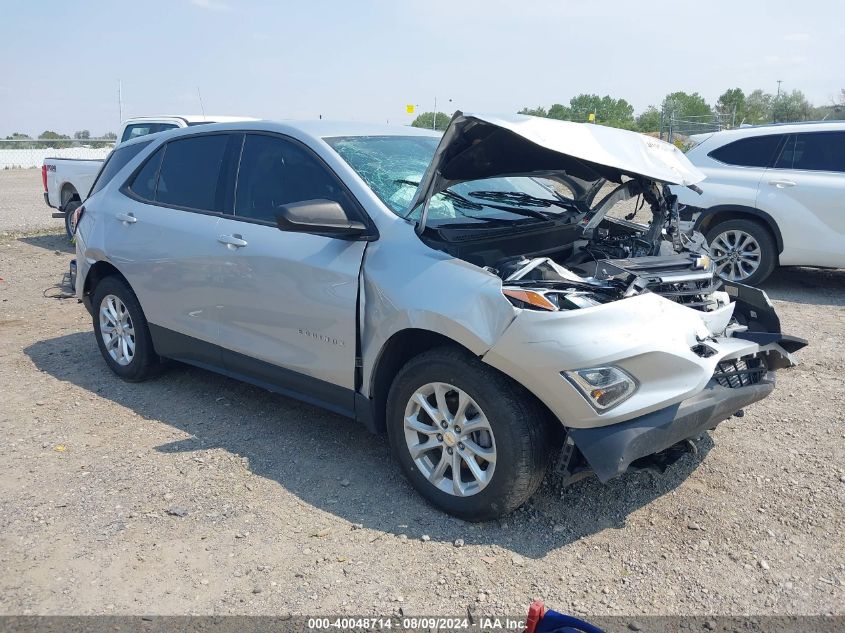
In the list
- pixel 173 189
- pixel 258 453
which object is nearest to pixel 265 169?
pixel 173 189

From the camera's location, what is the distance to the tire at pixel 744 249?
26.5ft

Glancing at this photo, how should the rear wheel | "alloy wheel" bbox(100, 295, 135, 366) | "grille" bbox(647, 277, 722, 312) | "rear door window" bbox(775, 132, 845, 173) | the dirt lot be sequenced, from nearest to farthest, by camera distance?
the dirt lot, "grille" bbox(647, 277, 722, 312), "alloy wheel" bbox(100, 295, 135, 366), "rear door window" bbox(775, 132, 845, 173), the rear wheel

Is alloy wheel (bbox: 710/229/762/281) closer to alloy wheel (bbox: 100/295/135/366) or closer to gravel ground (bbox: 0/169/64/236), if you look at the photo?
alloy wheel (bbox: 100/295/135/366)

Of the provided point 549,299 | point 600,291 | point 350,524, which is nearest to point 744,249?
point 600,291

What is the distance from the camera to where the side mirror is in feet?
11.9

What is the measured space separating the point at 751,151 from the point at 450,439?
657 centimetres

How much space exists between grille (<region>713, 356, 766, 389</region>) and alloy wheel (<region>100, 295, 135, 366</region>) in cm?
404

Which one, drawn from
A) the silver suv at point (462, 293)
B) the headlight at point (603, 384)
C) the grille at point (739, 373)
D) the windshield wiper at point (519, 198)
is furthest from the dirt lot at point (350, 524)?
the windshield wiper at point (519, 198)

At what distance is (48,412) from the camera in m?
5.01

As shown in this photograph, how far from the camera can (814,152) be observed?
7.99 metres

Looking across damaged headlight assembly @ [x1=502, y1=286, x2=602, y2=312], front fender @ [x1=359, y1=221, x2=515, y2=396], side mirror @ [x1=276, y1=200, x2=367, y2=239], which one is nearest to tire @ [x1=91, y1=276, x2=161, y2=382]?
side mirror @ [x1=276, y1=200, x2=367, y2=239]

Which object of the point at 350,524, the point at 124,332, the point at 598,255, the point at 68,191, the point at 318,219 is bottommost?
the point at 350,524

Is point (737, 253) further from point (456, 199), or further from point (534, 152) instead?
point (456, 199)

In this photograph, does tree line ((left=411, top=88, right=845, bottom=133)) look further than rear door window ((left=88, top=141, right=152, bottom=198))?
Yes
